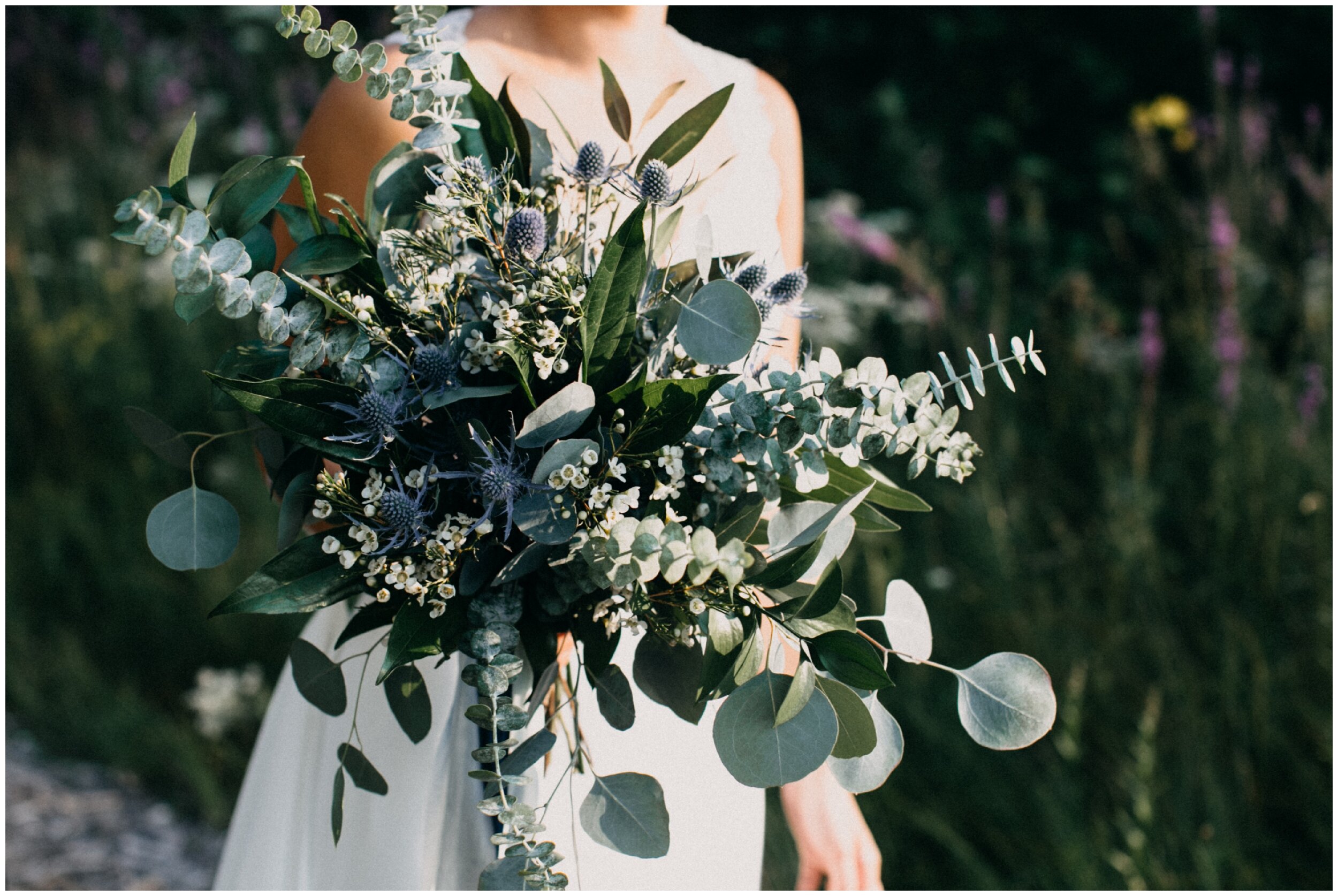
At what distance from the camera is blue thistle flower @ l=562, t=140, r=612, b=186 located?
30.1 inches

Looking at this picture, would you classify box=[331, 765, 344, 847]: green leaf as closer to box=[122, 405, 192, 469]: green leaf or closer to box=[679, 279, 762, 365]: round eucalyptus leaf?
box=[122, 405, 192, 469]: green leaf

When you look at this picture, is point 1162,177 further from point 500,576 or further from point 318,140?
point 500,576

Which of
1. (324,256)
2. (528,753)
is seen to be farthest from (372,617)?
(324,256)

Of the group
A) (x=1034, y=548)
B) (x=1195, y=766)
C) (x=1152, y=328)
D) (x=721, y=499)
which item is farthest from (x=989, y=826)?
(x=721, y=499)

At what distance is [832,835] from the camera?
4.06 feet

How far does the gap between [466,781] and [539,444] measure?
549 mm

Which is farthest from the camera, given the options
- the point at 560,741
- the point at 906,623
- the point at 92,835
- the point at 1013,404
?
the point at 1013,404

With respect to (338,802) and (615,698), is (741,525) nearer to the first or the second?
(615,698)

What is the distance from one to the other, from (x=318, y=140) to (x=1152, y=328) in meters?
2.12

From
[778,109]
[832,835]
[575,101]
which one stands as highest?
[778,109]

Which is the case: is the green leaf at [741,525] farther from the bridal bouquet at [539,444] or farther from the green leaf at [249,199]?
the green leaf at [249,199]

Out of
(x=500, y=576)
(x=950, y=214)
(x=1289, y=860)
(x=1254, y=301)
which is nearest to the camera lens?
(x=500, y=576)

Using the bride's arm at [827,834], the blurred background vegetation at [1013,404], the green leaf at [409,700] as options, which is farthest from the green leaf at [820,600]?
the blurred background vegetation at [1013,404]

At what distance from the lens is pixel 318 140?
3.68 ft
